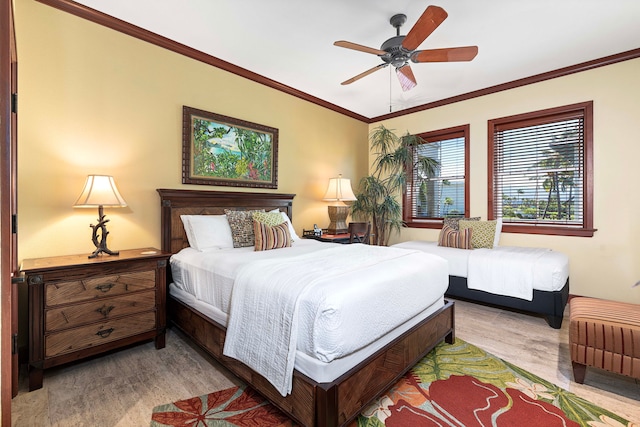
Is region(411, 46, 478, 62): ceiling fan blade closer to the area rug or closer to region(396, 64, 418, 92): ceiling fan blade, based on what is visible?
region(396, 64, 418, 92): ceiling fan blade

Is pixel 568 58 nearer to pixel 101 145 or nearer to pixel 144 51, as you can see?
pixel 144 51

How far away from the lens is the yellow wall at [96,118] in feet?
7.60

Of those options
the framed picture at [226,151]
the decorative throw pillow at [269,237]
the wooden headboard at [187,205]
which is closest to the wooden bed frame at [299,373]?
the wooden headboard at [187,205]

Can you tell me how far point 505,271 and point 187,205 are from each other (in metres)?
3.41

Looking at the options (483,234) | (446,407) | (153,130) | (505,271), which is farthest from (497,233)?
(153,130)

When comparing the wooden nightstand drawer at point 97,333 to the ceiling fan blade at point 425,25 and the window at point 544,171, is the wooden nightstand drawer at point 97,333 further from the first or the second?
the window at point 544,171

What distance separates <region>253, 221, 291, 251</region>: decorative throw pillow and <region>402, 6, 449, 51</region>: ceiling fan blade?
1945 millimetres

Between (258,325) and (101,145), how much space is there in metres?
2.19

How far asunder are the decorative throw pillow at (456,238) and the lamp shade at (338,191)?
1358 millimetres

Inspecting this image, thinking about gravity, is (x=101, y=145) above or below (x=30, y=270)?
above

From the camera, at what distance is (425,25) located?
208 cm

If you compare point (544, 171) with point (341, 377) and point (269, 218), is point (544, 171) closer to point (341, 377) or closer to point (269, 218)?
point (269, 218)

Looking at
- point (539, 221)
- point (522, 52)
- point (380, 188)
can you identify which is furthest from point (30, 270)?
point (539, 221)

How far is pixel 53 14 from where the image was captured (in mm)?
2406
